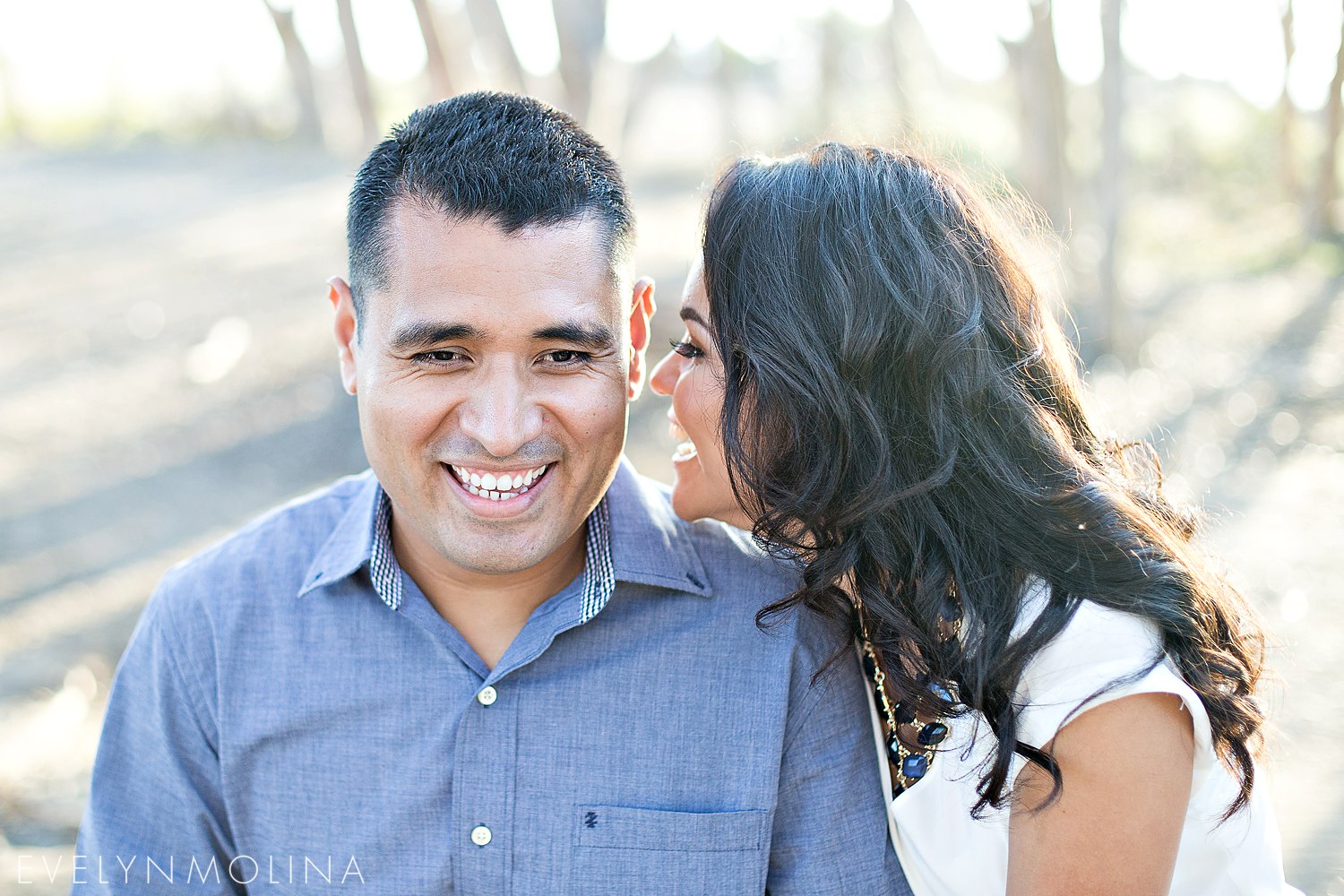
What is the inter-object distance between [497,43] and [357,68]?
237cm

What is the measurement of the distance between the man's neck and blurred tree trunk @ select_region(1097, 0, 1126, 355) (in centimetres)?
746

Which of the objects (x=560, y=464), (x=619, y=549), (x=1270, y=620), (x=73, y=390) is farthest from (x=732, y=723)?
(x=73, y=390)

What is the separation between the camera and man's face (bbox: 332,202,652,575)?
6.59 feet

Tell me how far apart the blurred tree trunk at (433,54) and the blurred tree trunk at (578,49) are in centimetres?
81

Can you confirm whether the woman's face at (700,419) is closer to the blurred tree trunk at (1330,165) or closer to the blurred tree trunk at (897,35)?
the blurred tree trunk at (897,35)

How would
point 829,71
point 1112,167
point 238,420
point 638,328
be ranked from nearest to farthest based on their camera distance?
point 638,328 → point 238,420 → point 1112,167 → point 829,71

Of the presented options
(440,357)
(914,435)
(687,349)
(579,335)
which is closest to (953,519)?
(914,435)

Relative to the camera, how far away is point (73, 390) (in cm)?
734

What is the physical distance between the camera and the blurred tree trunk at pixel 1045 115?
9383mm

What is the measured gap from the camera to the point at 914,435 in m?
2.18

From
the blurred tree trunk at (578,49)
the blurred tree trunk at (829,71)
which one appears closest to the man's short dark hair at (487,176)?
the blurred tree trunk at (578,49)

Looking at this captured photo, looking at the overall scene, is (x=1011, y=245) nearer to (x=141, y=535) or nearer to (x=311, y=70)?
(x=141, y=535)

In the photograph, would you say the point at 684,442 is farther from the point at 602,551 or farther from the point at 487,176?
the point at 487,176

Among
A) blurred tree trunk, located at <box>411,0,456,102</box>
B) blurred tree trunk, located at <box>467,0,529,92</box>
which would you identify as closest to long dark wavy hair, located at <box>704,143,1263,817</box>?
blurred tree trunk, located at <box>411,0,456,102</box>
